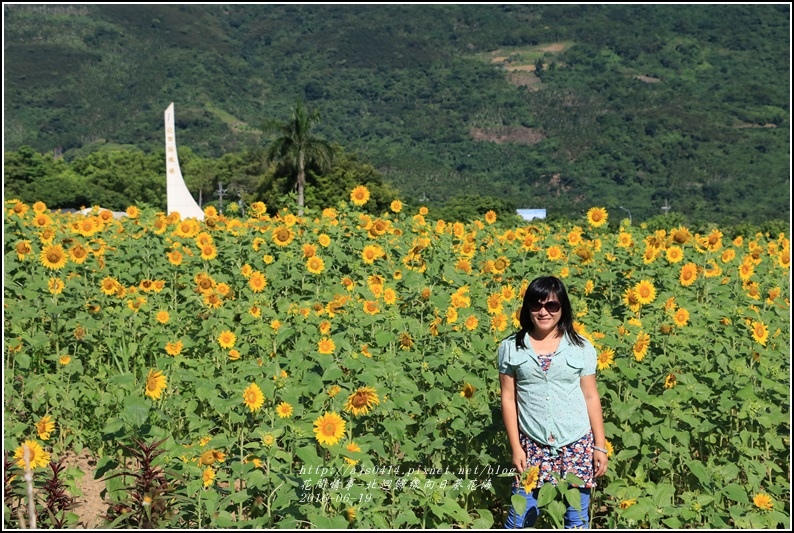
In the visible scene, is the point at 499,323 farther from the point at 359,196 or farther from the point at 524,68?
the point at 524,68

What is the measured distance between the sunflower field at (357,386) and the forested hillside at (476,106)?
60049mm

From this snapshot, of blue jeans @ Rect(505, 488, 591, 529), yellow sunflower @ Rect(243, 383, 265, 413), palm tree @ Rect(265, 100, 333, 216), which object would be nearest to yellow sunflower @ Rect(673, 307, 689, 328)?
blue jeans @ Rect(505, 488, 591, 529)

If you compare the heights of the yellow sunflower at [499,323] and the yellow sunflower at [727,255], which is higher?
the yellow sunflower at [727,255]

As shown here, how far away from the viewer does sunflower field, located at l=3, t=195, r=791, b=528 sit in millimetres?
4047

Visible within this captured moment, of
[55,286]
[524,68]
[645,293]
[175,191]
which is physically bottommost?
[645,293]

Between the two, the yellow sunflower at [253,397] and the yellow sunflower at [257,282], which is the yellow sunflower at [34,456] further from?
the yellow sunflower at [257,282]

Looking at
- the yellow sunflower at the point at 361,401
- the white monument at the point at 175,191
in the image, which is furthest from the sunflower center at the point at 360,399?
the white monument at the point at 175,191

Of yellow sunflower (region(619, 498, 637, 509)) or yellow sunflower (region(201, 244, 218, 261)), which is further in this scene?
yellow sunflower (region(201, 244, 218, 261))

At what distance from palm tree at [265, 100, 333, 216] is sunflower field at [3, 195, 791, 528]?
115ft

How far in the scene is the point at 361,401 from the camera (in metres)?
4.09

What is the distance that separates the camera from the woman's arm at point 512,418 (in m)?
3.97

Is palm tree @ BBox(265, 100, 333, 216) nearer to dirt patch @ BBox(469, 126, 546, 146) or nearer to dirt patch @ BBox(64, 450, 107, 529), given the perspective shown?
dirt patch @ BBox(64, 450, 107, 529)

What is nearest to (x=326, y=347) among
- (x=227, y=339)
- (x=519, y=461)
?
(x=227, y=339)

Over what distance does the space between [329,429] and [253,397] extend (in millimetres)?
476
